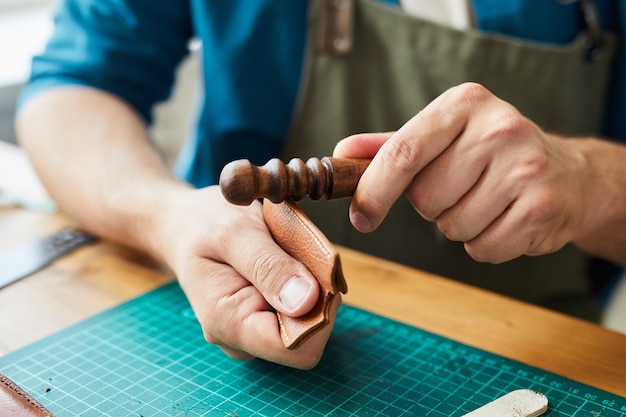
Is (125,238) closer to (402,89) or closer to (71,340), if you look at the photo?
(71,340)

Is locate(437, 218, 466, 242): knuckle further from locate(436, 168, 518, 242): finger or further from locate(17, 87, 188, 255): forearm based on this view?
locate(17, 87, 188, 255): forearm

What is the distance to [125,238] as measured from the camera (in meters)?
1.21

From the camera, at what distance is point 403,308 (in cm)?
109

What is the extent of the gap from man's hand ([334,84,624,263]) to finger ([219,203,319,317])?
0.11m

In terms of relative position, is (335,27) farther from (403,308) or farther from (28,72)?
(28,72)


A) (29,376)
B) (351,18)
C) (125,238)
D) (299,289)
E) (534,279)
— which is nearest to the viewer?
(299,289)

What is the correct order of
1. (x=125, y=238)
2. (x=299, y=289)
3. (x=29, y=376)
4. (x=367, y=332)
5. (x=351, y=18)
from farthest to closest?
1. (x=351, y=18)
2. (x=125, y=238)
3. (x=367, y=332)
4. (x=29, y=376)
5. (x=299, y=289)

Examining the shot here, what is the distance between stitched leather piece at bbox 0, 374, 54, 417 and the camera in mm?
768

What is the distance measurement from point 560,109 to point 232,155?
0.71 meters

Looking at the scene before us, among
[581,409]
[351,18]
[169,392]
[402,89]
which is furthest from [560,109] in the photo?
[169,392]

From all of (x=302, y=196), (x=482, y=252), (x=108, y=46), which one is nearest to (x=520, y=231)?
(x=482, y=252)

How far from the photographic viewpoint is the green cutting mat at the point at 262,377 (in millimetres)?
831

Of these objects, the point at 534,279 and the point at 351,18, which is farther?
the point at 534,279

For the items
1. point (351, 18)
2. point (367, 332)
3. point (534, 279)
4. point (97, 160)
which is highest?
point (351, 18)
